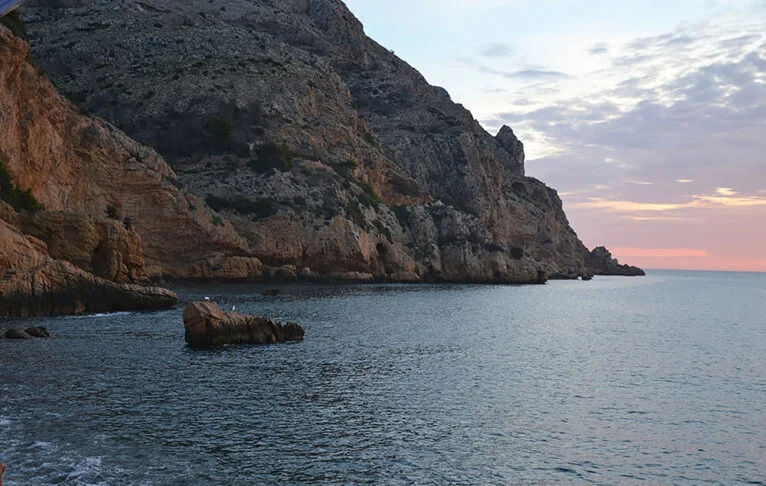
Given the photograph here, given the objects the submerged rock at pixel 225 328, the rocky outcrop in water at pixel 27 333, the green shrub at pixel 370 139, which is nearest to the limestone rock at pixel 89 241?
the rocky outcrop in water at pixel 27 333

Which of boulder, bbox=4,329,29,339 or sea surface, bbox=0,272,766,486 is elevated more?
boulder, bbox=4,329,29,339

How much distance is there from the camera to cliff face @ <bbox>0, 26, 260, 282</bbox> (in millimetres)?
51406

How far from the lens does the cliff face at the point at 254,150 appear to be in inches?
2894

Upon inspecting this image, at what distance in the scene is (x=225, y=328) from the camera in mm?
36812

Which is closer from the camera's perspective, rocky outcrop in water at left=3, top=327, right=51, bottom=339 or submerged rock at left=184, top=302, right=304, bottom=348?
rocky outcrop in water at left=3, top=327, right=51, bottom=339

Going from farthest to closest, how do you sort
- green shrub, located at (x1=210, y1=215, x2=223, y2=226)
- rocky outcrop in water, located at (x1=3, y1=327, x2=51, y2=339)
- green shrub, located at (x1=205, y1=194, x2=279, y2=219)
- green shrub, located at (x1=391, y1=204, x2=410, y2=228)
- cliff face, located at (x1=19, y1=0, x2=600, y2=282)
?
green shrub, located at (x1=391, y1=204, x2=410, y2=228) → green shrub, located at (x1=205, y1=194, x2=279, y2=219) → green shrub, located at (x1=210, y1=215, x2=223, y2=226) → cliff face, located at (x1=19, y1=0, x2=600, y2=282) → rocky outcrop in water, located at (x1=3, y1=327, x2=51, y2=339)

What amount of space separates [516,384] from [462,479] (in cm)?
1358

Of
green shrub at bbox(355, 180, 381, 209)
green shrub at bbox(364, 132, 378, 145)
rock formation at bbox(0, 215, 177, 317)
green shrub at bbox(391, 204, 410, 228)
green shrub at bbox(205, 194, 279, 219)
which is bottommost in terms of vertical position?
rock formation at bbox(0, 215, 177, 317)

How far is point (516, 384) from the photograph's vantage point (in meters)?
30.0

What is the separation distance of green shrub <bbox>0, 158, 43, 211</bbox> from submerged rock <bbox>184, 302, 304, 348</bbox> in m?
22.9

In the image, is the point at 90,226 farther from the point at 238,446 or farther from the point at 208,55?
the point at 208,55

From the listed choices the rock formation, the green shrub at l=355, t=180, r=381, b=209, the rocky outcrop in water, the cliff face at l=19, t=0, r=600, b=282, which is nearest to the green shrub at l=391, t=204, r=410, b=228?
the cliff face at l=19, t=0, r=600, b=282

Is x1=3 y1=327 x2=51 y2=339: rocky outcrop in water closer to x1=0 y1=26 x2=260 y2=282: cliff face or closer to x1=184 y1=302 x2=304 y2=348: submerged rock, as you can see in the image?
x1=184 y1=302 x2=304 y2=348: submerged rock

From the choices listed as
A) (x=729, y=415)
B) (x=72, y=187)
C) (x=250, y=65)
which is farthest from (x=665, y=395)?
(x=250, y=65)
